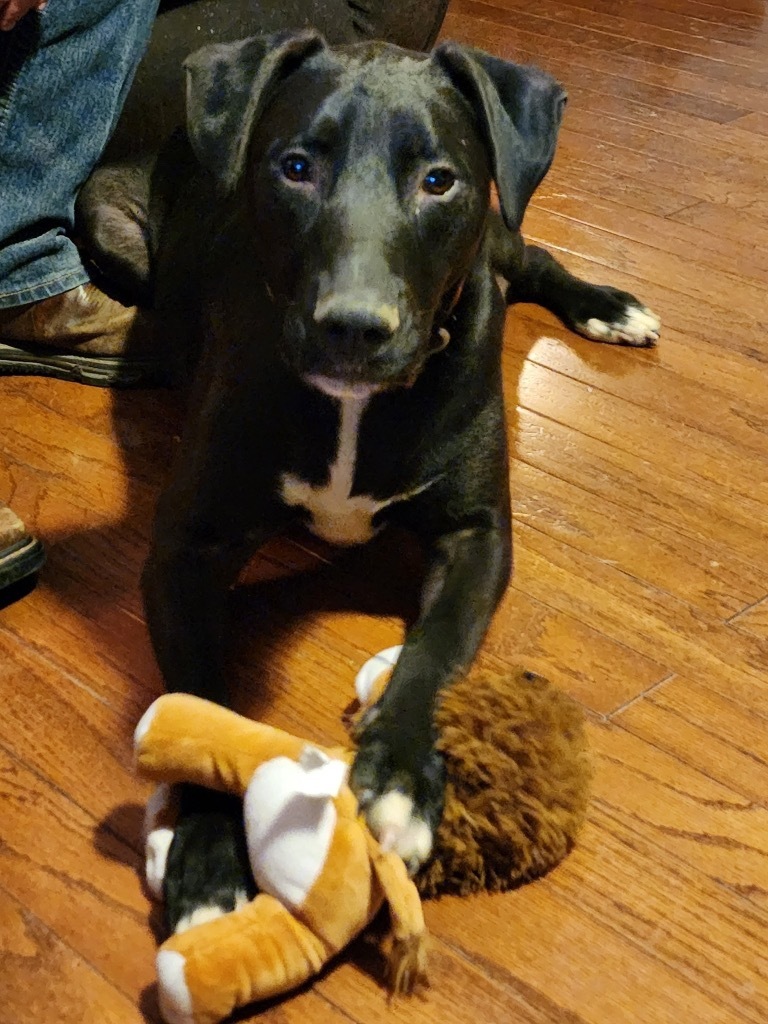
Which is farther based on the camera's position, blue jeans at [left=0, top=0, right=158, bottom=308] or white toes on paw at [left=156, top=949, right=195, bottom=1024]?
blue jeans at [left=0, top=0, right=158, bottom=308]

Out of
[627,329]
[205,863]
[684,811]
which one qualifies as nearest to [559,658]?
[684,811]

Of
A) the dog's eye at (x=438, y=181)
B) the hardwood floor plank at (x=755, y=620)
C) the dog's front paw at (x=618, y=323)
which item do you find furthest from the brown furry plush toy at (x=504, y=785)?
the dog's front paw at (x=618, y=323)

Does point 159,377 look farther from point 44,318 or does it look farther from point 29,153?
point 29,153

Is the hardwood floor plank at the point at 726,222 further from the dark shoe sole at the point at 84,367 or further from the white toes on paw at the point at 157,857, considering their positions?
the white toes on paw at the point at 157,857

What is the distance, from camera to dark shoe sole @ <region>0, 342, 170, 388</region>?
7.24 feet

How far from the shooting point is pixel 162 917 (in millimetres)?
1197

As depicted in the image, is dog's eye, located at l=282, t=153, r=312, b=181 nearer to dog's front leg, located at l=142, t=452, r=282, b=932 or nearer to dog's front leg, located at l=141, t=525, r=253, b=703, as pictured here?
dog's front leg, located at l=142, t=452, r=282, b=932

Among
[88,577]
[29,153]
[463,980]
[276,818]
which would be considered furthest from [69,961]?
[29,153]

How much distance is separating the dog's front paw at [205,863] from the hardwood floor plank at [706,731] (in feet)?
1.79

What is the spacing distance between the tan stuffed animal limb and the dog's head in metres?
0.46

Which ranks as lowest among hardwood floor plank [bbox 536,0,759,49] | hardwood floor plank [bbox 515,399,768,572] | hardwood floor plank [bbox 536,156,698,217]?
hardwood floor plank [bbox 536,0,759,49]

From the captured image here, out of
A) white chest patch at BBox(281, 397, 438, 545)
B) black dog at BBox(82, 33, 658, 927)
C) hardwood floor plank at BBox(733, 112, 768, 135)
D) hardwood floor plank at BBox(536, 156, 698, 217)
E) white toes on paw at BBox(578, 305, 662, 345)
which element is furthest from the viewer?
hardwood floor plank at BBox(733, 112, 768, 135)

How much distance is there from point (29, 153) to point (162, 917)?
1.48 m

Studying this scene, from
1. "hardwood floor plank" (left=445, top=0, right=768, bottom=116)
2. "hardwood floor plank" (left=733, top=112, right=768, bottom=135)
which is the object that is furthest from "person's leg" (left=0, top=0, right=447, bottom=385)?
"hardwood floor plank" (left=445, top=0, right=768, bottom=116)
